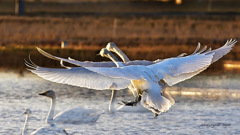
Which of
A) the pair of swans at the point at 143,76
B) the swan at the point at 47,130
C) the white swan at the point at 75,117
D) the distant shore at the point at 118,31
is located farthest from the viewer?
the distant shore at the point at 118,31

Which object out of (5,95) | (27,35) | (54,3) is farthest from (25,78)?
(54,3)

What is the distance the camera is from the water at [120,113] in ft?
28.2

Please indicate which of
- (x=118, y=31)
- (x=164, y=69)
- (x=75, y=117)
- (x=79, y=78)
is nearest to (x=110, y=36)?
(x=118, y=31)

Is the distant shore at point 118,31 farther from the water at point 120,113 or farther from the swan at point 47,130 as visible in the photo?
the swan at point 47,130

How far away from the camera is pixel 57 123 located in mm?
8773

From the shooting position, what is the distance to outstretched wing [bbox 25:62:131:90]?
25.0 feet

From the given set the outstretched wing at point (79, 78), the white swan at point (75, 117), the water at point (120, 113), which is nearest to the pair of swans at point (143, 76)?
the outstretched wing at point (79, 78)

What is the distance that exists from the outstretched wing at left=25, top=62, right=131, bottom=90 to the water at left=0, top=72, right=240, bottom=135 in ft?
3.06

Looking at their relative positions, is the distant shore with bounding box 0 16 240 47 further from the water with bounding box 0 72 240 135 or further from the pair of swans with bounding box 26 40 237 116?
the pair of swans with bounding box 26 40 237 116

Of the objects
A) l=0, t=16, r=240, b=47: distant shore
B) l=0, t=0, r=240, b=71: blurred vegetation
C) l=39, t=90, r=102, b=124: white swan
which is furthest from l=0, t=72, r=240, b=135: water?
l=0, t=16, r=240, b=47: distant shore

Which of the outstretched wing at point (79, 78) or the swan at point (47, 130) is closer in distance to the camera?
the outstretched wing at point (79, 78)

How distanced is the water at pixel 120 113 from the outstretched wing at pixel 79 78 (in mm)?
932

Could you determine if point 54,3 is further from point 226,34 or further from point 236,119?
point 236,119

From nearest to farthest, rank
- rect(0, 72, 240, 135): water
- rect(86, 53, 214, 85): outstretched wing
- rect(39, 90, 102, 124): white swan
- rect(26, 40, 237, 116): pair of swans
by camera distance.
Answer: rect(86, 53, 214, 85): outstretched wing < rect(26, 40, 237, 116): pair of swans < rect(0, 72, 240, 135): water < rect(39, 90, 102, 124): white swan
